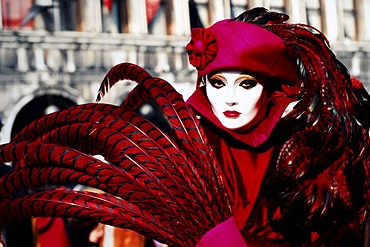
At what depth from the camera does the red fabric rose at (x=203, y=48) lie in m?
2.56

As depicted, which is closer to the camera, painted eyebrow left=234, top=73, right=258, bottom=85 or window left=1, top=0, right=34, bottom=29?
painted eyebrow left=234, top=73, right=258, bottom=85

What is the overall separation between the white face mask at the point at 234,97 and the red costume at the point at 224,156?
2 centimetres

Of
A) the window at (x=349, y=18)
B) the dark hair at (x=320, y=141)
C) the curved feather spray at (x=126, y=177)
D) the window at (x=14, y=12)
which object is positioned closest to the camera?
the curved feather spray at (x=126, y=177)

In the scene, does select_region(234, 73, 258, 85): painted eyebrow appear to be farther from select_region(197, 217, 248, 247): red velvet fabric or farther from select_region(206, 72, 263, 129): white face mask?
select_region(197, 217, 248, 247): red velvet fabric

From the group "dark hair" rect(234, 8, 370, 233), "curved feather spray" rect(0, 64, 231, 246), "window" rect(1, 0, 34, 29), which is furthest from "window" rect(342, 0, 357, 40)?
"curved feather spray" rect(0, 64, 231, 246)

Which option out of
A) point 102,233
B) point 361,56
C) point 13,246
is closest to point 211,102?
point 102,233

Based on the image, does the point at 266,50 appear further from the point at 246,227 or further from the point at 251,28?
the point at 246,227

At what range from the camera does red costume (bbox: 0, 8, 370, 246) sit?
238 cm

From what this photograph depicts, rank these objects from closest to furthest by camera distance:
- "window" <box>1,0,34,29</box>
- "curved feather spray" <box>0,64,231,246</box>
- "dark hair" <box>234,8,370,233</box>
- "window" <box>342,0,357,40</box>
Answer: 1. "curved feather spray" <box>0,64,231,246</box>
2. "dark hair" <box>234,8,370,233</box>
3. "window" <box>1,0,34,29</box>
4. "window" <box>342,0,357,40</box>

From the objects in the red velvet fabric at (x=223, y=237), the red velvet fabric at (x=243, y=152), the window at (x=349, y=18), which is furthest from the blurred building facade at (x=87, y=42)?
the red velvet fabric at (x=223, y=237)

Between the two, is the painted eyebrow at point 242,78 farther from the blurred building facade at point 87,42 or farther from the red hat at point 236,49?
the blurred building facade at point 87,42

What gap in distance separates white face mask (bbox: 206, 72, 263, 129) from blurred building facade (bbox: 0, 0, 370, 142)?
3140 mm

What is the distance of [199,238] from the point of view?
2.40 m

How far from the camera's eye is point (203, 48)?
2.56 m
